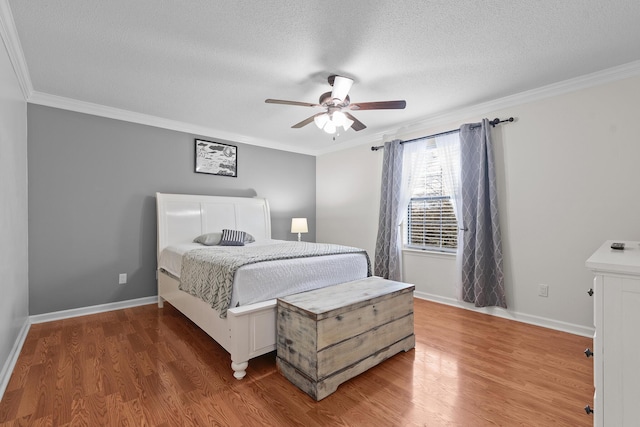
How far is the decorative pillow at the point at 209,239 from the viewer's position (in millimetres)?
3608

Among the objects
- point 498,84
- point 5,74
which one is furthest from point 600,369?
point 5,74

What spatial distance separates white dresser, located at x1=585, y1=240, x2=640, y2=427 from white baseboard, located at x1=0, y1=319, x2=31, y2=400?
315 centimetres

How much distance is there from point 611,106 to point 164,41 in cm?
376

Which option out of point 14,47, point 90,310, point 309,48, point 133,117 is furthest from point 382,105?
point 90,310

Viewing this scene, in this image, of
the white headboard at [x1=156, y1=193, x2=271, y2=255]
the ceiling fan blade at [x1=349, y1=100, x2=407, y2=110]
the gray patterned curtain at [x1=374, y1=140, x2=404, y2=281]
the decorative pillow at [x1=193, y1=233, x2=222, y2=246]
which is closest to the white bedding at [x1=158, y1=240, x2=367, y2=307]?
the decorative pillow at [x1=193, y1=233, x2=222, y2=246]

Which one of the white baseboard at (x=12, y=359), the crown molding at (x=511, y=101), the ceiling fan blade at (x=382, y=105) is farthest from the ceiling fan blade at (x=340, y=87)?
the white baseboard at (x=12, y=359)

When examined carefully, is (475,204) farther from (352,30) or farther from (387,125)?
(352,30)

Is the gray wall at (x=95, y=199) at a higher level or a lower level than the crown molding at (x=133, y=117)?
lower

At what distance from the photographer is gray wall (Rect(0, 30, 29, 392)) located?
75.0 inches

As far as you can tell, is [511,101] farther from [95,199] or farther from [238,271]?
[95,199]

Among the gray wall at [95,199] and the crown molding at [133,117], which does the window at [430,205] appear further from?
the gray wall at [95,199]

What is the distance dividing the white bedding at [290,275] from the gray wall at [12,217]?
122cm

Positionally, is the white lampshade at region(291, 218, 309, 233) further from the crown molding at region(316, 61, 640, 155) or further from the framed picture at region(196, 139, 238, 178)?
the crown molding at region(316, 61, 640, 155)

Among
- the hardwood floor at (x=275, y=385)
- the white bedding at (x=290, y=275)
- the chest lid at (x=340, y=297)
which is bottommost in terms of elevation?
the hardwood floor at (x=275, y=385)
